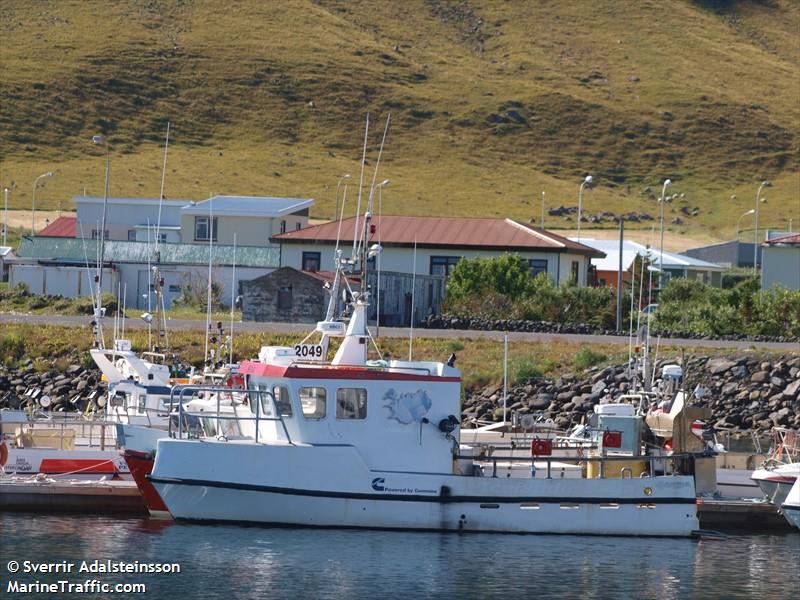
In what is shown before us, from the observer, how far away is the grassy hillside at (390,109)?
136m

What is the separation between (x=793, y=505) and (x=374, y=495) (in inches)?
301

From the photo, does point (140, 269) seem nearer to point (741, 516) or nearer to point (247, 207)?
point (247, 207)

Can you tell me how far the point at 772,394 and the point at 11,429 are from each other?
74.0 feet

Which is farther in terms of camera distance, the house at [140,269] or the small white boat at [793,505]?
the house at [140,269]

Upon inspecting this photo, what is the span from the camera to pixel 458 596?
24.9 m

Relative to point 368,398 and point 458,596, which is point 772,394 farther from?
point 458,596

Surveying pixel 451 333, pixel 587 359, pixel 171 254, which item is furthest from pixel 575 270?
pixel 587 359

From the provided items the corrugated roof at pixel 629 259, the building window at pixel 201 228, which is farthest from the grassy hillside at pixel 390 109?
the building window at pixel 201 228

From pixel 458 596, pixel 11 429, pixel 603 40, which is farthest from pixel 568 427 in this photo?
pixel 603 40

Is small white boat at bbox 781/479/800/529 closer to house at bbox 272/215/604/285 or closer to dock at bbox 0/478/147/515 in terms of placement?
dock at bbox 0/478/147/515

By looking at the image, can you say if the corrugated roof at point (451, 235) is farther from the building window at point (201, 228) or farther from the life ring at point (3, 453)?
the life ring at point (3, 453)

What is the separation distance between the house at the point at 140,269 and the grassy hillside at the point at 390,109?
47065 millimetres

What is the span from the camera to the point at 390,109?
15688 cm

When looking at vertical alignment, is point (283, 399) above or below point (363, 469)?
above
